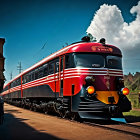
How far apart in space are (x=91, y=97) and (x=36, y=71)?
7269 millimetres

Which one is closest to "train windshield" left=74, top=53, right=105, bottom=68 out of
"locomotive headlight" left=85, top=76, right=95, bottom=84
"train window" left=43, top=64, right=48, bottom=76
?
"locomotive headlight" left=85, top=76, right=95, bottom=84

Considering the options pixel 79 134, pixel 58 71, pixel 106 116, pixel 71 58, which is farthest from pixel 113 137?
pixel 58 71

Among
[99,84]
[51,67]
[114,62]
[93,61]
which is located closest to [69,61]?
[93,61]

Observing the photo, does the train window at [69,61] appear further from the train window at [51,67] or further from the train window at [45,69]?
the train window at [45,69]

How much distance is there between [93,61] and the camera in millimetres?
9484

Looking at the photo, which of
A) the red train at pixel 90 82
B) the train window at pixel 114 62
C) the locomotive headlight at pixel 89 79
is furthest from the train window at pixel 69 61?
the train window at pixel 114 62

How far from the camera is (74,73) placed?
943 centimetres

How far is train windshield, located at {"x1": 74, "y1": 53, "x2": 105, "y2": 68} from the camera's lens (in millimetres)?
9391

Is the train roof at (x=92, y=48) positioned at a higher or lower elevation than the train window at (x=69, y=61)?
higher

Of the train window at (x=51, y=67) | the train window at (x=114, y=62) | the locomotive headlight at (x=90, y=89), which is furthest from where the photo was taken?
the train window at (x=51, y=67)

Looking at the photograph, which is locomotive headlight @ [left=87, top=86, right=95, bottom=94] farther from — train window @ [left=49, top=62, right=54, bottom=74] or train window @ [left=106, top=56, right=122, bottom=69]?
train window @ [left=49, top=62, right=54, bottom=74]

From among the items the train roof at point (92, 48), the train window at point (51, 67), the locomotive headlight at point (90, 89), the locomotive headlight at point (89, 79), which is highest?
the train roof at point (92, 48)

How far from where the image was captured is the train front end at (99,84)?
342 inches

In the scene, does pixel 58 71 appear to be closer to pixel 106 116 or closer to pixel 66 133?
pixel 106 116
